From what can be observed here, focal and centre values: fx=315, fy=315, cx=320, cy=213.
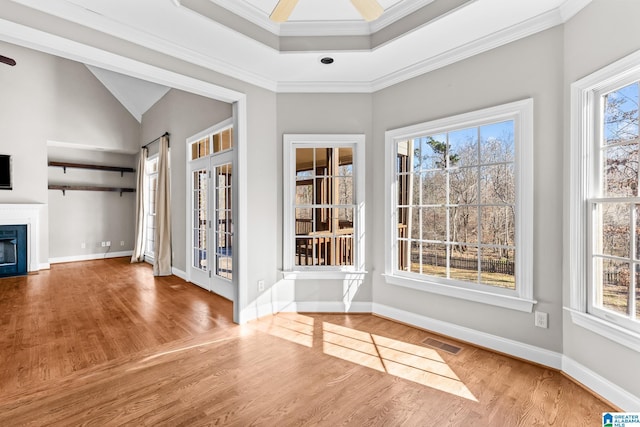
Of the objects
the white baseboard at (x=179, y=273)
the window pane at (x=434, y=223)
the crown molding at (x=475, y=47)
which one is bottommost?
the white baseboard at (x=179, y=273)

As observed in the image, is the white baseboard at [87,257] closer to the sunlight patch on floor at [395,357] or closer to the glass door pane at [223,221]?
the glass door pane at [223,221]

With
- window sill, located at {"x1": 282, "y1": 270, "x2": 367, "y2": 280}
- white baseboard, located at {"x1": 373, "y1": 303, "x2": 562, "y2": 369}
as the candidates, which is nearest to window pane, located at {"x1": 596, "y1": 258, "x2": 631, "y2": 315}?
white baseboard, located at {"x1": 373, "y1": 303, "x2": 562, "y2": 369}

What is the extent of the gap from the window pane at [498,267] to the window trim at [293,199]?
133cm

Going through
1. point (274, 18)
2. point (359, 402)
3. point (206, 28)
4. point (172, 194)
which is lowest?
point (359, 402)

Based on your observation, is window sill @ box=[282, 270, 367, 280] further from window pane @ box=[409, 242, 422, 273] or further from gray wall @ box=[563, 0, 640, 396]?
gray wall @ box=[563, 0, 640, 396]

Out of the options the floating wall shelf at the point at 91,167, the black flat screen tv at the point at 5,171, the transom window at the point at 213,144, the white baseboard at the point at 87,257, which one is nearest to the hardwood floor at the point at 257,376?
the transom window at the point at 213,144

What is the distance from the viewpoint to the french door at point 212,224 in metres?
4.58

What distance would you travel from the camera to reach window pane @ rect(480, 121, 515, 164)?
9.06ft

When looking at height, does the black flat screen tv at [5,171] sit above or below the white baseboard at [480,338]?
above

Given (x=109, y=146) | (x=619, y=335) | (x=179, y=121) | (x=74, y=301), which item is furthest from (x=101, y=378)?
(x=109, y=146)

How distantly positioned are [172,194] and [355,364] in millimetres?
4751

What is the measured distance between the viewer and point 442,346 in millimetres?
2920

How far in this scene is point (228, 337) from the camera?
315cm

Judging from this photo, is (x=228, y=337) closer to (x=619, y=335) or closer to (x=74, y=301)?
(x=74, y=301)
